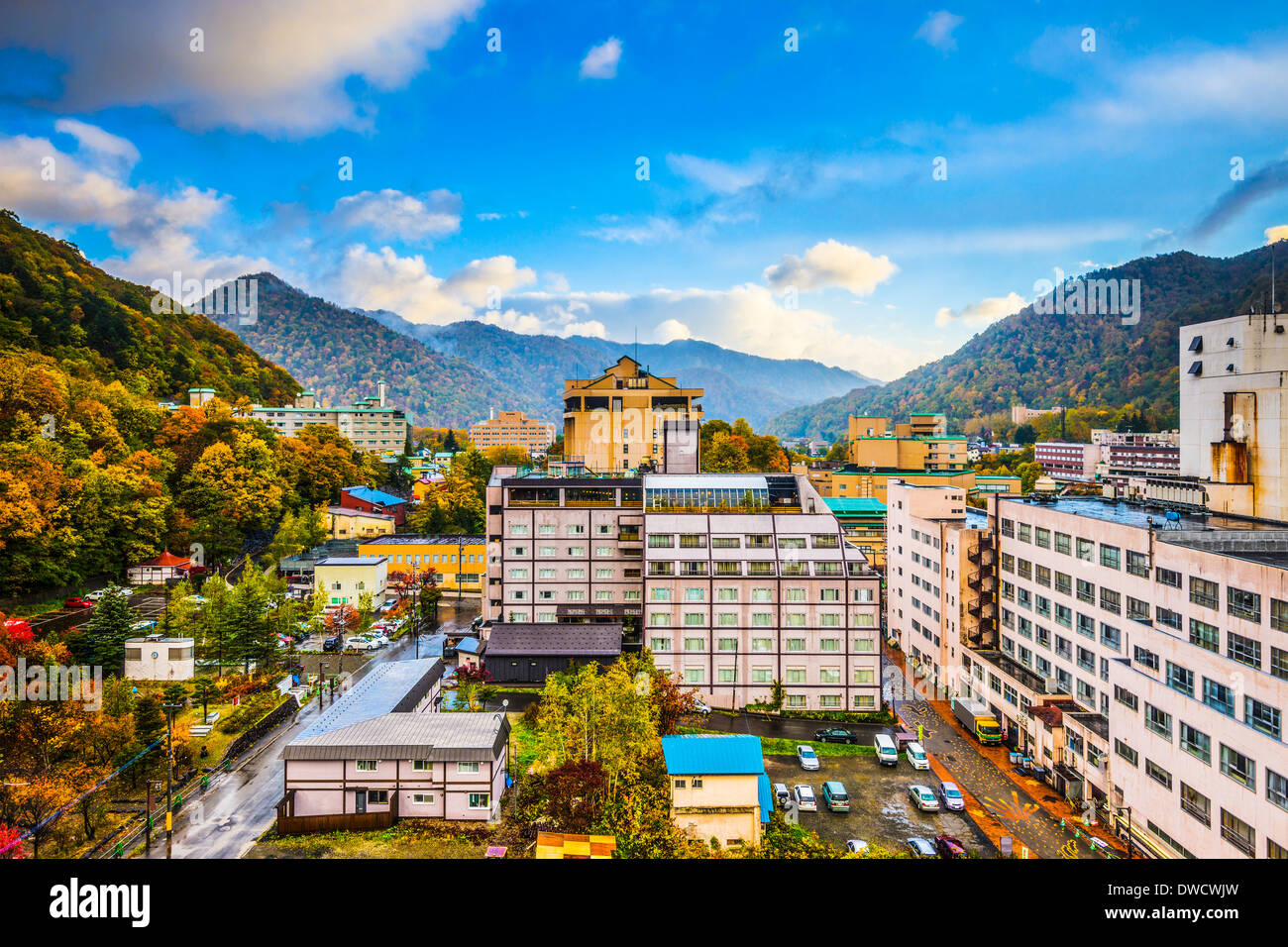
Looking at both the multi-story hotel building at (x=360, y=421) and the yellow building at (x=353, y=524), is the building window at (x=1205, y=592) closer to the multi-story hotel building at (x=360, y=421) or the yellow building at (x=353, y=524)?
the yellow building at (x=353, y=524)

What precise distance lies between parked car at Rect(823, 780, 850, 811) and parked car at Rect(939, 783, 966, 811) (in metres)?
2.37

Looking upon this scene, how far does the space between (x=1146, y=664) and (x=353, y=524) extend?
4519cm

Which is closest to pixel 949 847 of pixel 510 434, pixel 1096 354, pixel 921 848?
pixel 921 848

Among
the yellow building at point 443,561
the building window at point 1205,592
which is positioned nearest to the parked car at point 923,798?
the building window at point 1205,592

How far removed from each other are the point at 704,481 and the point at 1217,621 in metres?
17.3

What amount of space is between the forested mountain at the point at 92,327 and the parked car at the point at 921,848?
1832 inches

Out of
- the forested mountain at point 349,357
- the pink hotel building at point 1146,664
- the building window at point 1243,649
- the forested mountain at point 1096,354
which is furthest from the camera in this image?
the forested mountain at point 349,357

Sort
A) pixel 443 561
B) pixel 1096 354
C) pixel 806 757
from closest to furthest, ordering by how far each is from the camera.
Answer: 1. pixel 806 757
2. pixel 443 561
3. pixel 1096 354

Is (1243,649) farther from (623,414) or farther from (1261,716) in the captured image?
(623,414)

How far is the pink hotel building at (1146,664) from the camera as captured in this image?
1221cm

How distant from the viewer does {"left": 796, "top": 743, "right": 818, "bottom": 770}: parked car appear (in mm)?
19703

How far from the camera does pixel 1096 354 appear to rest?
10219 centimetres

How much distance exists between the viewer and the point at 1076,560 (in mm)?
19578
